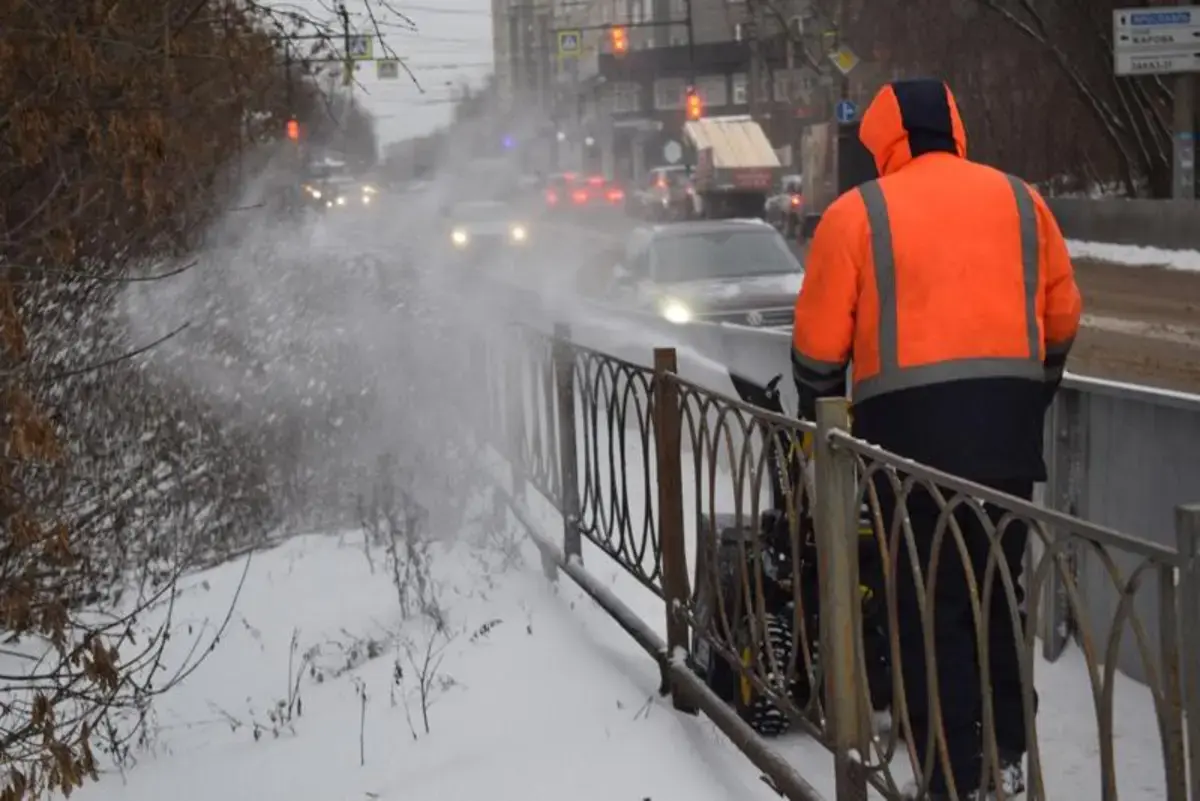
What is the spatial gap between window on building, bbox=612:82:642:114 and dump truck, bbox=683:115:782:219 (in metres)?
49.0

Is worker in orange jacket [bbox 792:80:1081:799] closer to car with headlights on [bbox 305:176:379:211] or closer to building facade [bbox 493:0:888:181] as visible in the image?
building facade [bbox 493:0:888:181]

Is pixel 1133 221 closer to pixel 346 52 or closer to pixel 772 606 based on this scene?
pixel 346 52

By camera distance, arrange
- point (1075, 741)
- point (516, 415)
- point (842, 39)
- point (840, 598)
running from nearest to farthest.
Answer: point (840, 598), point (1075, 741), point (516, 415), point (842, 39)

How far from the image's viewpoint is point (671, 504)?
4.96 meters

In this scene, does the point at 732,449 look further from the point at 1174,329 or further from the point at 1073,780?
the point at 1174,329

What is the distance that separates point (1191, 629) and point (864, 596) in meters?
2.08

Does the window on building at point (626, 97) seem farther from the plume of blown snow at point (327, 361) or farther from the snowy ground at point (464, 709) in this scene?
the snowy ground at point (464, 709)

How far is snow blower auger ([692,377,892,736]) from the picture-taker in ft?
13.5

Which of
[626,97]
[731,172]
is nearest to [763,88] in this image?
[626,97]

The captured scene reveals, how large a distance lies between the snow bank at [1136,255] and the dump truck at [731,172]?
64.5ft

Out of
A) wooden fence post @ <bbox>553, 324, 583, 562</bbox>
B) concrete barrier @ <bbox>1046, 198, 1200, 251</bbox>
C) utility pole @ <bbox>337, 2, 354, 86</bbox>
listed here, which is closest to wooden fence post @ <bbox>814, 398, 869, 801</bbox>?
wooden fence post @ <bbox>553, 324, 583, 562</bbox>

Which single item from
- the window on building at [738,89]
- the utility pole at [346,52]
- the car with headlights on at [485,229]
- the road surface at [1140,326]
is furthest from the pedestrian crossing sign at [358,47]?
the window on building at [738,89]

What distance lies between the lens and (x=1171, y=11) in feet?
77.4

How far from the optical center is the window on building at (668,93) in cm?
10050
